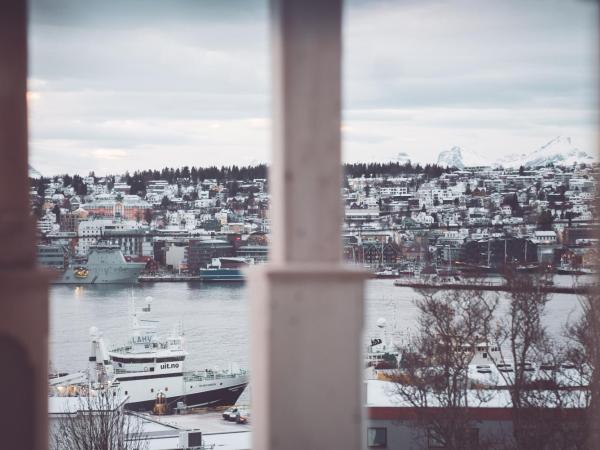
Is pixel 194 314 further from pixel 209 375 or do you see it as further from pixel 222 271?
pixel 209 375

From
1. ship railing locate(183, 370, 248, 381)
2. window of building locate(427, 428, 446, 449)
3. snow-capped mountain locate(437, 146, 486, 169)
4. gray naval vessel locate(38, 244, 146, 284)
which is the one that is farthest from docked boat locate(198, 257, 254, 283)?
window of building locate(427, 428, 446, 449)

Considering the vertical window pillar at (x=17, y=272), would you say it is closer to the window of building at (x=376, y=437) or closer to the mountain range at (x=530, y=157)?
the window of building at (x=376, y=437)

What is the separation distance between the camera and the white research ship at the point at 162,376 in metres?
26.2

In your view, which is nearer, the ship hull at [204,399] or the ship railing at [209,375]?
the ship railing at [209,375]

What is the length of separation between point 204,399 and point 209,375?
4.10 ft

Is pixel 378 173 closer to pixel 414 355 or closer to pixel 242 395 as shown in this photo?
pixel 242 395

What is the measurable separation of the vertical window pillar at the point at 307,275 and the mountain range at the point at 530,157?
114 ft

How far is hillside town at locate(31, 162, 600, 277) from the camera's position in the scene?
33.8 metres

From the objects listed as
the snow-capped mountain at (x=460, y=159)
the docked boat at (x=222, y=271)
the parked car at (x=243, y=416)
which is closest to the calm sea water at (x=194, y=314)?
the docked boat at (x=222, y=271)

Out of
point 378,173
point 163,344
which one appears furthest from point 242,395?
point 378,173

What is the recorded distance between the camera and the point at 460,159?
41469mm

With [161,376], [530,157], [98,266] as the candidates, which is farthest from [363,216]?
[161,376]

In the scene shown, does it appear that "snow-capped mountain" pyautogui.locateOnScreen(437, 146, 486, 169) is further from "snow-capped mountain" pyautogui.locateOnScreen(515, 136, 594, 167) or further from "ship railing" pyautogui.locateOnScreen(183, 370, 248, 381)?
"ship railing" pyautogui.locateOnScreen(183, 370, 248, 381)

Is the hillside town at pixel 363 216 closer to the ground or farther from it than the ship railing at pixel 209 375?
farther from it
